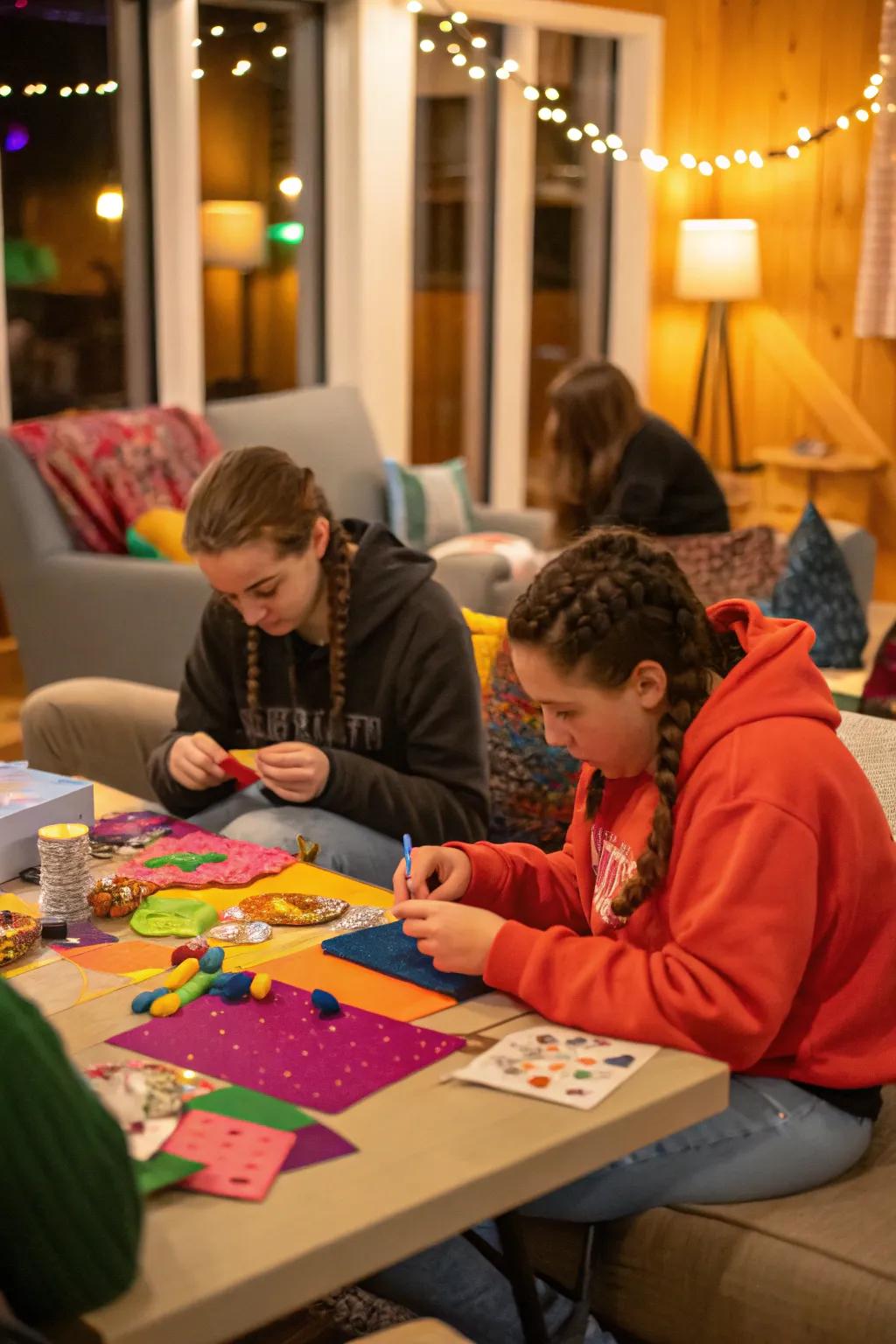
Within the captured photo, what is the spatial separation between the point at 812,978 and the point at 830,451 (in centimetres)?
503

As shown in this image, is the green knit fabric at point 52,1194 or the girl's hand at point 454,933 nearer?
the green knit fabric at point 52,1194

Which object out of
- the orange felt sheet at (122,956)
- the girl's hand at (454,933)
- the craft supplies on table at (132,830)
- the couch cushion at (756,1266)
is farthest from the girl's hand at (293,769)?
the couch cushion at (756,1266)

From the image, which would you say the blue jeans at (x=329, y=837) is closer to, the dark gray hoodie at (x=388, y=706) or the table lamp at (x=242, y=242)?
the dark gray hoodie at (x=388, y=706)

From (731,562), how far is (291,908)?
7.87 ft

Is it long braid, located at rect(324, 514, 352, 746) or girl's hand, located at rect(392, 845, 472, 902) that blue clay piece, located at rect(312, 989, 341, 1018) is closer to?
girl's hand, located at rect(392, 845, 472, 902)

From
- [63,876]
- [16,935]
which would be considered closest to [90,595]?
[63,876]

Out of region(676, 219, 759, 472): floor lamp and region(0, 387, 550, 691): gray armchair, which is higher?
region(676, 219, 759, 472): floor lamp

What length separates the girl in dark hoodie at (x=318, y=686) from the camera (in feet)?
7.07

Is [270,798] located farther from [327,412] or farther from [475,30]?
[475,30]

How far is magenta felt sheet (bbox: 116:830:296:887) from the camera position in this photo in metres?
1.79

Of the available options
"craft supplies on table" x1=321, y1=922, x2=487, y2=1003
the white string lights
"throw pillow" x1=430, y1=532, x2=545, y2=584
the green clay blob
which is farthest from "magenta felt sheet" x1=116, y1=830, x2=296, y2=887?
the white string lights

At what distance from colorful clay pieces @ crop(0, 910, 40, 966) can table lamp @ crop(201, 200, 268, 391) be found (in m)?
3.80

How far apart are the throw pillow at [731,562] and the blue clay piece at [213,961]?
2422 mm

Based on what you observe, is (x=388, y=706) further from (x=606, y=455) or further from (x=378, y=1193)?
(x=606, y=455)
